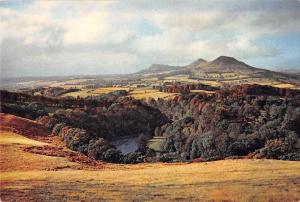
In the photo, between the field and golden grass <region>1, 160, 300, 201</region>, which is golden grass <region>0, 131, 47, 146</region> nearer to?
the field

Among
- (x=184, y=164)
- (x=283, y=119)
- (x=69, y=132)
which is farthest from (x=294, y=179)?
(x=69, y=132)

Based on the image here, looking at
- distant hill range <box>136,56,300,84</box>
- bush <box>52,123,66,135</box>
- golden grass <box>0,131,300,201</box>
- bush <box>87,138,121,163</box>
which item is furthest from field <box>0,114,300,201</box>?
distant hill range <box>136,56,300,84</box>

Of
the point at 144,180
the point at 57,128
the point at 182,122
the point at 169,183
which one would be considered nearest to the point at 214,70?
the point at 182,122

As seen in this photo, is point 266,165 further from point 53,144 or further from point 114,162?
point 53,144

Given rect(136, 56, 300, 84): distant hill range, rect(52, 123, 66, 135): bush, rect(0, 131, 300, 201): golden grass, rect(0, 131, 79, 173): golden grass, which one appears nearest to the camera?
rect(0, 131, 300, 201): golden grass

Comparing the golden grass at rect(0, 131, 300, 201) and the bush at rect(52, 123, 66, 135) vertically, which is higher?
the bush at rect(52, 123, 66, 135)

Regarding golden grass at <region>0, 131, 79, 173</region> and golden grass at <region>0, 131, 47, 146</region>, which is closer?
golden grass at <region>0, 131, 79, 173</region>
